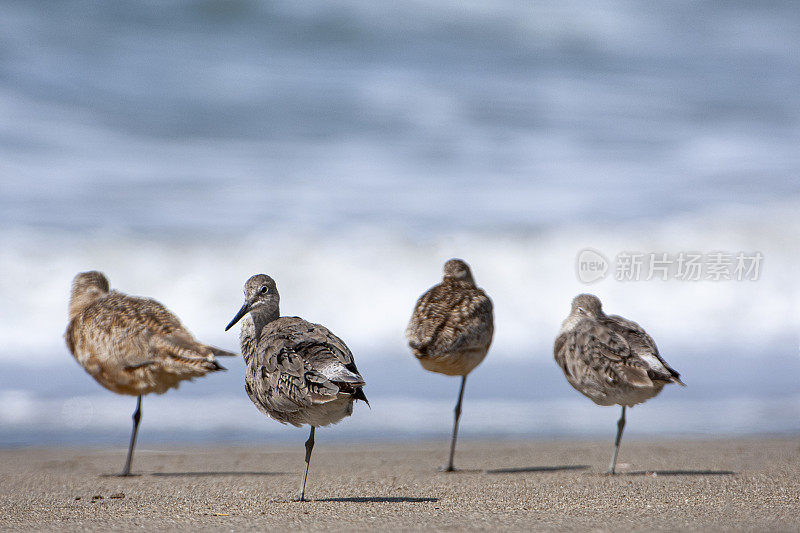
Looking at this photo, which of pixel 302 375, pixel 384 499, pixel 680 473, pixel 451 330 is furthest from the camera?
pixel 451 330

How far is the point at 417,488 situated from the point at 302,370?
73.7 inches

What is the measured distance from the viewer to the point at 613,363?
7.75 meters

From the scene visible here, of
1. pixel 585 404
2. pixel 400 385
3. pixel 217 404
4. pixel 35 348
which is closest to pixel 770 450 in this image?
pixel 585 404

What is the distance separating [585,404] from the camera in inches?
567

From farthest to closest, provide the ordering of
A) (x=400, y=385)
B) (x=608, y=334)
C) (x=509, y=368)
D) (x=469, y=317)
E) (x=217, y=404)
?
(x=509, y=368)
(x=400, y=385)
(x=217, y=404)
(x=469, y=317)
(x=608, y=334)

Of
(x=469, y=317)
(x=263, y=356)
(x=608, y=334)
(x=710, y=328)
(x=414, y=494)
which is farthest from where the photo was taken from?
(x=710, y=328)

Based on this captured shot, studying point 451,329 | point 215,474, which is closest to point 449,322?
point 451,329

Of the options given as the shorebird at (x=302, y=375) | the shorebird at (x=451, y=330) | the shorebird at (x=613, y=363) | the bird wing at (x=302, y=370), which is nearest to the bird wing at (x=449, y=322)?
the shorebird at (x=451, y=330)

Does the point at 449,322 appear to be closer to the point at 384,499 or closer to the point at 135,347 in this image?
the point at 384,499

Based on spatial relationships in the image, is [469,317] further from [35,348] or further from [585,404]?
[35,348]

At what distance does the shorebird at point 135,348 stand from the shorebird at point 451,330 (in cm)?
182

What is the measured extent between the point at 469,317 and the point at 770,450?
382 centimetres

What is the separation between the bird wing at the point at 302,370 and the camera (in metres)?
5.78

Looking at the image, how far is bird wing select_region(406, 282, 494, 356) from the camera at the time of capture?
8.42m
